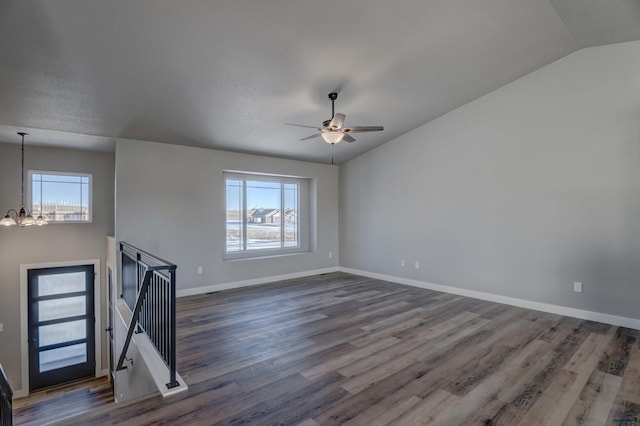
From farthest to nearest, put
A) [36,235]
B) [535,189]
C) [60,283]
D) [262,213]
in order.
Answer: [262,213] < [60,283] < [36,235] < [535,189]

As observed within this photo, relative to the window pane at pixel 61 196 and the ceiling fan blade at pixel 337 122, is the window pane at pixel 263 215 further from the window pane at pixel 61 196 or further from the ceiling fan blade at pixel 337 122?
the ceiling fan blade at pixel 337 122

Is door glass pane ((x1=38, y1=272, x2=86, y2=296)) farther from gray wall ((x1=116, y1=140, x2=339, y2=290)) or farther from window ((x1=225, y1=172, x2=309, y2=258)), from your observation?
window ((x1=225, y1=172, x2=309, y2=258))

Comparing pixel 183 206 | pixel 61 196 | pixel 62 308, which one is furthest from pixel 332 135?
pixel 62 308

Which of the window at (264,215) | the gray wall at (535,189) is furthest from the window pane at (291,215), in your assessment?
the gray wall at (535,189)

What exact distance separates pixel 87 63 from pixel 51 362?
5.85m

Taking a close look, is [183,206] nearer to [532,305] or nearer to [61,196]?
[61,196]

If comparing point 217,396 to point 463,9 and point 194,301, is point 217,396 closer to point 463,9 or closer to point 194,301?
point 194,301

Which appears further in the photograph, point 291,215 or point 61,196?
point 291,215

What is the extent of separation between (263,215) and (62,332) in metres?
4.38

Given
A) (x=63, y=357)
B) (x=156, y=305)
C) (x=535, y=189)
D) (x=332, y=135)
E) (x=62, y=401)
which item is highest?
(x=332, y=135)

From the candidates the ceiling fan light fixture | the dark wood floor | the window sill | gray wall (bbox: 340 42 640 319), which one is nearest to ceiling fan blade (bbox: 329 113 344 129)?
the ceiling fan light fixture

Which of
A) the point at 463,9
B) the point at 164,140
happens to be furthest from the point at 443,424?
the point at 164,140

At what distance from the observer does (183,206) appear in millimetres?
5426

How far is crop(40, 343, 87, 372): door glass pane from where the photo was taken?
598cm
